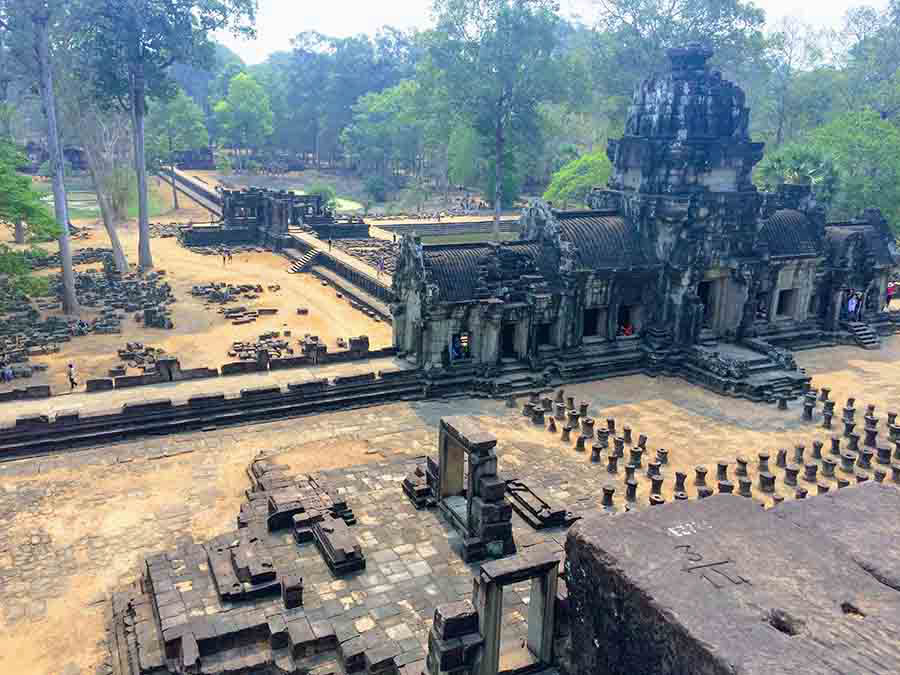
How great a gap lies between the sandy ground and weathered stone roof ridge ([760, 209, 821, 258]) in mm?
17106

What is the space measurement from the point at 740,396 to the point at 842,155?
24.3 meters

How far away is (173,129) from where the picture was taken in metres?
77.9

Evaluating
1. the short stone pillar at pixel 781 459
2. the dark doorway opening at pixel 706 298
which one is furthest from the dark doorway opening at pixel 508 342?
the short stone pillar at pixel 781 459

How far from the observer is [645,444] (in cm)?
2255

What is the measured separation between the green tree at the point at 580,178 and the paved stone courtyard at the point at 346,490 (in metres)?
27.9

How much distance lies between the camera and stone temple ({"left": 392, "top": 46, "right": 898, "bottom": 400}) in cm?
2680

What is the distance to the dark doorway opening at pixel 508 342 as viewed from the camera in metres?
28.2

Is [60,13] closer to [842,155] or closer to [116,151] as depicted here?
[116,151]

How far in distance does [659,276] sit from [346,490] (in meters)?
17.0

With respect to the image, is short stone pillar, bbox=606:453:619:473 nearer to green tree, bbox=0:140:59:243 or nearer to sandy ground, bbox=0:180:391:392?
sandy ground, bbox=0:180:391:392

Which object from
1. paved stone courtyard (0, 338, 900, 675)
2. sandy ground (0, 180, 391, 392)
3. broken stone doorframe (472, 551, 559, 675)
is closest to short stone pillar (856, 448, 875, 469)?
paved stone courtyard (0, 338, 900, 675)

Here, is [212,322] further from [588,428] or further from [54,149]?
[588,428]

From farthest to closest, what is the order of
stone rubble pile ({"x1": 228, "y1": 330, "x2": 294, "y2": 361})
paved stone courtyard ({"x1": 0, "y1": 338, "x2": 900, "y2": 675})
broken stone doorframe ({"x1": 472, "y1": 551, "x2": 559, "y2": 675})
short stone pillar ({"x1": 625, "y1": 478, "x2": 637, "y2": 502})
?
stone rubble pile ({"x1": 228, "y1": 330, "x2": 294, "y2": 361}) → short stone pillar ({"x1": 625, "y1": 478, "x2": 637, "y2": 502}) → paved stone courtyard ({"x1": 0, "y1": 338, "x2": 900, "y2": 675}) → broken stone doorframe ({"x1": 472, "y1": 551, "x2": 559, "y2": 675})

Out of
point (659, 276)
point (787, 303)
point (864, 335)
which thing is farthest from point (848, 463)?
point (864, 335)
